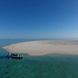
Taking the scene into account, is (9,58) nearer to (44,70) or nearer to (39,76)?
(44,70)

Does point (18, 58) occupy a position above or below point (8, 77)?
above

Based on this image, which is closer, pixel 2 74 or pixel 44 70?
pixel 2 74

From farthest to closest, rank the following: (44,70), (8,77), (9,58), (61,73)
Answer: (9,58) → (44,70) → (61,73) → (8,77)

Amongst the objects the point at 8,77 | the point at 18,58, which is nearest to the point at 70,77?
the point at 8,77

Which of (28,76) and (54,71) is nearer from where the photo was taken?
(28,76)

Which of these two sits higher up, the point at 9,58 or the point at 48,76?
the point at 9,58

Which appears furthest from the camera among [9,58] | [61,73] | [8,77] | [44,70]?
[9,58]

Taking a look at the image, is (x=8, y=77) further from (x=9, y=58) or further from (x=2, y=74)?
(x=9, y=58)

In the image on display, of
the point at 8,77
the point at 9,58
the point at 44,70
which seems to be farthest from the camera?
the point at 9,58

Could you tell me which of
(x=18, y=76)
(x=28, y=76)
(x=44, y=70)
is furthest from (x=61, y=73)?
(x=18, y=76)
